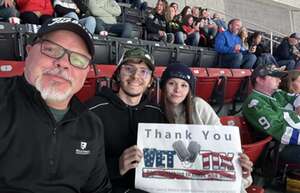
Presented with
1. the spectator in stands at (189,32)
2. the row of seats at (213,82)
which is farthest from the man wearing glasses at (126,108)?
the spectator in stands at (189,32)

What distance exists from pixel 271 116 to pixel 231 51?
4701 mm

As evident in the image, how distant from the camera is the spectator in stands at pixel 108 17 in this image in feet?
20.3

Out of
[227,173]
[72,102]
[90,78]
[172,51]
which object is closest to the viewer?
[72,102]

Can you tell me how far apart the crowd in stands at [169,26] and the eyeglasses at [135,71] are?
2.85 m

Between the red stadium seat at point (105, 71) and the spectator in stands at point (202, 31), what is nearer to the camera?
the red stadium seat at point (105, 71)

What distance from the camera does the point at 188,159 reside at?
2014 mm

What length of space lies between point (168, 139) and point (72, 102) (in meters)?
0.64

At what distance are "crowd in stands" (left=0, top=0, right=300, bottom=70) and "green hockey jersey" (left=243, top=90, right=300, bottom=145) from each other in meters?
2.60

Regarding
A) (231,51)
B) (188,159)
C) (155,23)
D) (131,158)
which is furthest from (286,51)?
(131,158)

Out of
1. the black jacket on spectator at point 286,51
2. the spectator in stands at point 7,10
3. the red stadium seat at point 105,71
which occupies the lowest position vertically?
the black jacket on spectator at point 286,51

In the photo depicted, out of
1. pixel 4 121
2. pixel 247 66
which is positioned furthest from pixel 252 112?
pixel 247 66

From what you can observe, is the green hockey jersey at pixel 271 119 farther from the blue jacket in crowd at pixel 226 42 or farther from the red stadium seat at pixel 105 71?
the blue jacket in crowd at pixel 226 42

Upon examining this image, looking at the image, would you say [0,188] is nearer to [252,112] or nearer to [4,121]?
[4,121]

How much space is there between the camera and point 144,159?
2002 mm
